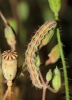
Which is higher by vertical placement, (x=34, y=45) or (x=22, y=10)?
(x=22, y=10)

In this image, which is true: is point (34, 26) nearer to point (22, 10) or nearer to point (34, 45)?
point (22, 10)

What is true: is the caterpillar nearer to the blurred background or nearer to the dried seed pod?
the dried seed pod

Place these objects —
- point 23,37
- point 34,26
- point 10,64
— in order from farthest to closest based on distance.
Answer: point 34,26, point 23,37, point 10,64

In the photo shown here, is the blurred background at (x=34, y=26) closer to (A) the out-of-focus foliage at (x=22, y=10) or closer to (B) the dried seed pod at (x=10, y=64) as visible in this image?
(A) the out-of-focus foliage at (x=22, y=10)

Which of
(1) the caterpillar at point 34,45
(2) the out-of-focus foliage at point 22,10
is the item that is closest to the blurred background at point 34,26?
(2) the out-of-focus foliage at point 22,10

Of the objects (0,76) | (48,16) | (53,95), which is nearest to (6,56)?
(0,76)

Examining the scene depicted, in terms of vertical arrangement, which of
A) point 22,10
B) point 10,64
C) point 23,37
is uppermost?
point 22,10

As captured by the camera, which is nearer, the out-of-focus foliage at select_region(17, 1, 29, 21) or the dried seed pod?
the dried seed pod

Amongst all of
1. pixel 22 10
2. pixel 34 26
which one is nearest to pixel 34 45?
pixel 22 10

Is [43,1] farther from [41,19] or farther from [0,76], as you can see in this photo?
[0,76]

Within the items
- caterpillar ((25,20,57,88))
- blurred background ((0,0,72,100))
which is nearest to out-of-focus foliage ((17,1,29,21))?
blurred background ((0,0,72,100))

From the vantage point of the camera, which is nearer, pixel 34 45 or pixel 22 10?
pixel 34 45
